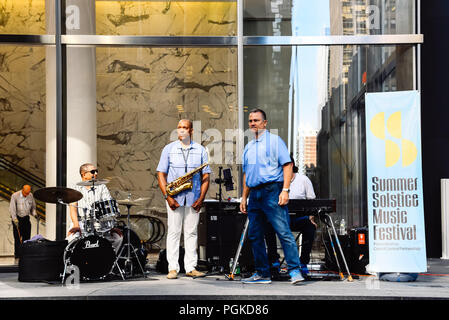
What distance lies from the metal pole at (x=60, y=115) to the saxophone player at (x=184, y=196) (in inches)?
112

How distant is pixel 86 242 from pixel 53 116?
356 cm

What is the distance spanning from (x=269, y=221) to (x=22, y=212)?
505 centimetres

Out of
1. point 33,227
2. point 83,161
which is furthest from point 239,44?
point 33,227

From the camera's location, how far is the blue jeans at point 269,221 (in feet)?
25.8

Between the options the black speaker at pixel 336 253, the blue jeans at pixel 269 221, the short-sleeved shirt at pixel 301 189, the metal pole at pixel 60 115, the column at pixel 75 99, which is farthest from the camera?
the column at pixel 75 99

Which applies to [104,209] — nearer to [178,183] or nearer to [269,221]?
[178,183]

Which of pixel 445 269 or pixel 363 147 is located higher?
pixel 363 147

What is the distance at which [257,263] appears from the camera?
8203 millimetres

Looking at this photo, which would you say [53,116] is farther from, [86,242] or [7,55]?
[86,242]

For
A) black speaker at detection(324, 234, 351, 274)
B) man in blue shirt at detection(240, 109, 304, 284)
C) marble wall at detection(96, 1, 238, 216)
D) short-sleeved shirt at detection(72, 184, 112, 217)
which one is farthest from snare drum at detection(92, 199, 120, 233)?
marble wall at detection(96, 1, 238, 216)

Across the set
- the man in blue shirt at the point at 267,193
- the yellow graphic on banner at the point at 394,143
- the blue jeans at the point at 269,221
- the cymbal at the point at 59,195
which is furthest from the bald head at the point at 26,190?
the yellow graphic on banner at the point at 394,143

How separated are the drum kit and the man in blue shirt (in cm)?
165

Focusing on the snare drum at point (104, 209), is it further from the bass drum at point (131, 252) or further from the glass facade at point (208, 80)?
the glass facade at point (208, 80)

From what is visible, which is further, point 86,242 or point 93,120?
point 93,120
